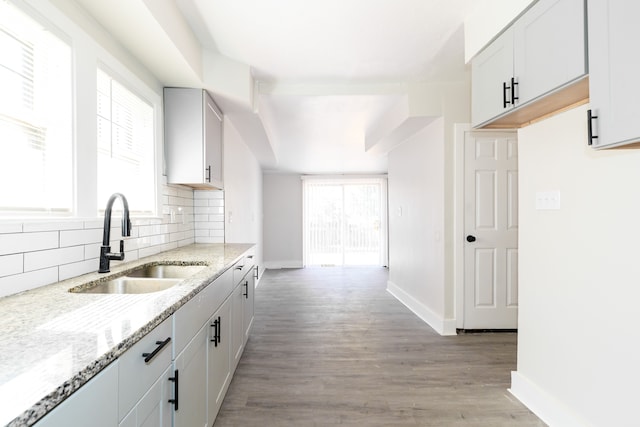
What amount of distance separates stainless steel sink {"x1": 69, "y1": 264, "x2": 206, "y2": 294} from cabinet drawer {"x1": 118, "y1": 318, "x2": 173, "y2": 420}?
0.48 metres

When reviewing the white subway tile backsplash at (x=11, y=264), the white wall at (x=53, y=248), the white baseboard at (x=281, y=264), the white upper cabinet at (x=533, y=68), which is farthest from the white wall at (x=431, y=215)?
the white baseboard at (x=281, y=264)

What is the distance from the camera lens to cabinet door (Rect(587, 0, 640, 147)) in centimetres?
104

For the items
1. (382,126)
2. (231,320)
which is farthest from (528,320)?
(382,126)

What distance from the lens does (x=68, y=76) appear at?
149cm

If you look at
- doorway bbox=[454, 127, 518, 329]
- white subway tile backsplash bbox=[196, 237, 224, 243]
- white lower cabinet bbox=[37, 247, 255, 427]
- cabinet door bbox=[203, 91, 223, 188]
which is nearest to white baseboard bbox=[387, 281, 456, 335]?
doorway bbox=[454, 127, 518, 329]

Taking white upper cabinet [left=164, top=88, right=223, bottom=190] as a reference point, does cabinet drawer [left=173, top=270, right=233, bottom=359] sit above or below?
below

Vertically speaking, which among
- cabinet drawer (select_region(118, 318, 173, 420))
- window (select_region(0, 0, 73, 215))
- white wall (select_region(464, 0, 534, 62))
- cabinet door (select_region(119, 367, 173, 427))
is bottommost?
cabinet door (select_region(119, 367, 173, 427))

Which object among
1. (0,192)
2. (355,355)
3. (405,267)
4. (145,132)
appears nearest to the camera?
(0,192)

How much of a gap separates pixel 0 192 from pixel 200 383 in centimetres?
113

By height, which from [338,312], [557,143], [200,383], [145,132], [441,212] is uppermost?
[145,132]

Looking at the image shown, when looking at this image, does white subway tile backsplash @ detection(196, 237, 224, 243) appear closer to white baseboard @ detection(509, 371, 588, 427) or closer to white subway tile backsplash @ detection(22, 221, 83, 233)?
white subway tile backsplash @ detection(22, 221, 83, 233)

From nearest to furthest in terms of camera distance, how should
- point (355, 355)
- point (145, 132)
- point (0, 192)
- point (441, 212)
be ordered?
point (0, 192)
point (145, 132)
point (355, 355)
point (441, 212)

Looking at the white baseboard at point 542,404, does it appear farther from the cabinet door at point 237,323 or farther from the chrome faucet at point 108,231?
the chrome faucet at point 108,231

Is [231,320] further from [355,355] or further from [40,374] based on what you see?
[40,374]
